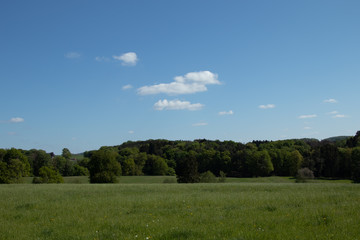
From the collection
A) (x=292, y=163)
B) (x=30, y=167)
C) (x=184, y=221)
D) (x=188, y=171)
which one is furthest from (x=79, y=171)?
(x=184, y=221)

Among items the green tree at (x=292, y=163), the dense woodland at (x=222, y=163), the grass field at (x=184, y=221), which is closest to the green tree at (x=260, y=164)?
the dense woodland at (x=222, y=163)

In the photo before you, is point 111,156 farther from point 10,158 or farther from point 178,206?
point 178,206

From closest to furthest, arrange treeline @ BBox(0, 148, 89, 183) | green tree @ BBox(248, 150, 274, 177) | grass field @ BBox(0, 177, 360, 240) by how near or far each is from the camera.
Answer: grass field @ BBox(0, 177, 360, 240) < treeline @ BBox(0, 148, 89, 183) < green tree @ BBox(248, 150, 274, 177)

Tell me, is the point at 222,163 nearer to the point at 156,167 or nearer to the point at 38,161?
the point at 156,167

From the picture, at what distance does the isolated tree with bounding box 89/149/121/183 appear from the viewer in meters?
61.3

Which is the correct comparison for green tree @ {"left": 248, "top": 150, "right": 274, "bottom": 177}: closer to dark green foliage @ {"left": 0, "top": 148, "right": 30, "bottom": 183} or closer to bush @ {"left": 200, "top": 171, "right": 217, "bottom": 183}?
bush @ {"left": 200, "top": 171, "right": 217, "bottom": 183}

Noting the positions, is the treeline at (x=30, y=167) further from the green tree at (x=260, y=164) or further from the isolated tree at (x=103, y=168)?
the green tree at (x=260, y=164)

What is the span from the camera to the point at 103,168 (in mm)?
62344

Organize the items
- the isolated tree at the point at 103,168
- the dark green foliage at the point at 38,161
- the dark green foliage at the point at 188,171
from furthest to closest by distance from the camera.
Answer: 1. the dark green foliage at the point at 38,161
2. the dark green foliage at the point at 188,171
3. the isolated tree at the point at 103,168

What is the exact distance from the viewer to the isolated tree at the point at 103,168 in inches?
2413

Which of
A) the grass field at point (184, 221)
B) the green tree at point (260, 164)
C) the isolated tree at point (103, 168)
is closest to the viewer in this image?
the grass field at point (184, 221)

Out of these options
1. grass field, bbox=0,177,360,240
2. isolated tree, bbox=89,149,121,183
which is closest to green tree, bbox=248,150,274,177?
isolated tree, bbox=89,149,121,183

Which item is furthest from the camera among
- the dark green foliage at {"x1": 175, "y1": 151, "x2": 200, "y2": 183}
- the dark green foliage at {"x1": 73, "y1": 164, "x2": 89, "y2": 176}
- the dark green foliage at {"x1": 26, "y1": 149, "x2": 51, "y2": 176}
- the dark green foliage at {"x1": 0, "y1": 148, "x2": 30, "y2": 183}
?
the dark green foliage at {"x1": 73, "y1": 164, "x2": 89, "y2": 176}

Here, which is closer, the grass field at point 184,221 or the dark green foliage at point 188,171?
Result: the grass field at point 184,221
